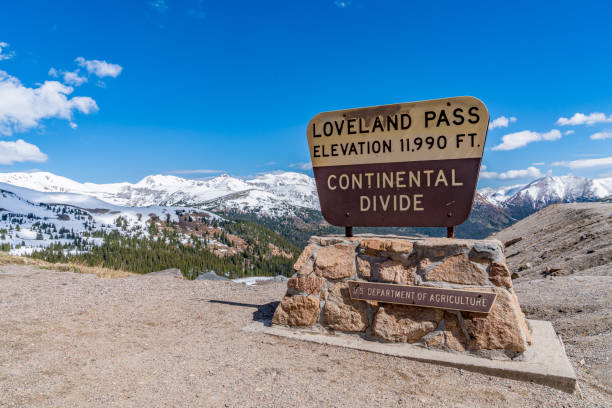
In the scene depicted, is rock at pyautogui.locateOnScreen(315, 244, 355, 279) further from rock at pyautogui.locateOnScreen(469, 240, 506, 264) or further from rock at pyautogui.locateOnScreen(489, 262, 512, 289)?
rock at pyautogui.locateOnScreen(489, 262, 512, 289)

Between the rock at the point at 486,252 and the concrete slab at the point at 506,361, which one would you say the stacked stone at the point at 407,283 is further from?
the concrete slab at the point at 506,361

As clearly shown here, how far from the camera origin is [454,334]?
554 centimetres

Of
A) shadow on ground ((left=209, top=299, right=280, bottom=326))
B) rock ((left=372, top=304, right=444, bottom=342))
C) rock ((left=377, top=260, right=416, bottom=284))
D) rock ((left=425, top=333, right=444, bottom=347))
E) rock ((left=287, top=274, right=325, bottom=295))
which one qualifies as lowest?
shadow on ground ((left=209, top=299, right=280, bottom=326))

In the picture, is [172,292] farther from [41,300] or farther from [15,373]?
[15,373]

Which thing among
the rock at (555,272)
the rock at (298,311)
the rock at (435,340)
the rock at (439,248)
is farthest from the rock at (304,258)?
the rock at (555,272)

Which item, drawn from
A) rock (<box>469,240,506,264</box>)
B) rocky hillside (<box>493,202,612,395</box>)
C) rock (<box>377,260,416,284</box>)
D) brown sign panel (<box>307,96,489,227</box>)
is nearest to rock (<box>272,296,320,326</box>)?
rock (<box>377,260,416,284</box>)

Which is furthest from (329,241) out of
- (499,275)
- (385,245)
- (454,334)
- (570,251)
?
(570,251)

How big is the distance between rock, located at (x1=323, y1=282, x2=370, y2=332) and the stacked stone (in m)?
0.02

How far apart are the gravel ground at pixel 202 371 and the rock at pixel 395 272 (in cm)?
122

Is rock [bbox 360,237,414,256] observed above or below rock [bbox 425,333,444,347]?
above

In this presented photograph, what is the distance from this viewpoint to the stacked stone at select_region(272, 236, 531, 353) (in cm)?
535

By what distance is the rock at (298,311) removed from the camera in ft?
21.4

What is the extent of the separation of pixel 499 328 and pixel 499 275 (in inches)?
30.0

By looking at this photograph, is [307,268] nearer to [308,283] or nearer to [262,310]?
[308,283]
